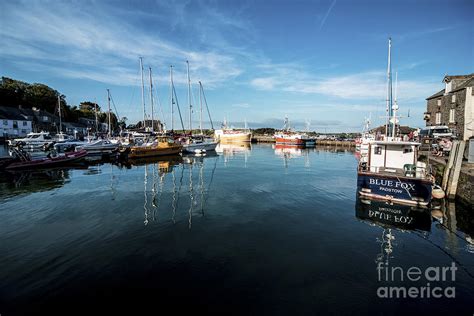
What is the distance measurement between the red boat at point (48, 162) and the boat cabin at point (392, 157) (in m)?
Answer: 34.3

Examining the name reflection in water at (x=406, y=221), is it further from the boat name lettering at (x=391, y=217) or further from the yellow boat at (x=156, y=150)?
the yellow boat at (x=156, y=150)

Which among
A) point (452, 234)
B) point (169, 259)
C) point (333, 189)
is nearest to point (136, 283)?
point (169, 259)

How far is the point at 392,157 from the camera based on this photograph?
17344 millimetres

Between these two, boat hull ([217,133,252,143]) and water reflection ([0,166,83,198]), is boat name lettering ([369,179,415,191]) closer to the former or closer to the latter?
water reflection ([0,166,83,198])

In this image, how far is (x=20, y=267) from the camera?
819 centimetres

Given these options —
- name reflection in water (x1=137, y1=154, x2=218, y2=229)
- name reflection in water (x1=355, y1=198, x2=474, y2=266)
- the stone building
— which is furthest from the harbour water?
the stone building

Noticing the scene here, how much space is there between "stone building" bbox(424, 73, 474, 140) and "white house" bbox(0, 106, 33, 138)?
312 feet

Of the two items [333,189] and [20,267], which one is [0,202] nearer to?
[20,267]

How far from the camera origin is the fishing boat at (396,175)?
14.8 m

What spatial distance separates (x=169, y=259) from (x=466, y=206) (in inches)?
703

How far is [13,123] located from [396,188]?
90.8 meters

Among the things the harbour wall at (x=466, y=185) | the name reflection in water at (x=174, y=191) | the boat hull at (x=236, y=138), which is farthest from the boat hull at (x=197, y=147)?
the boat hull at (x=236, y=138)

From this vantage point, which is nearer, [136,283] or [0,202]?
[136,283]

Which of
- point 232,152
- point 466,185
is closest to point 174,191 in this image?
point 466,185
